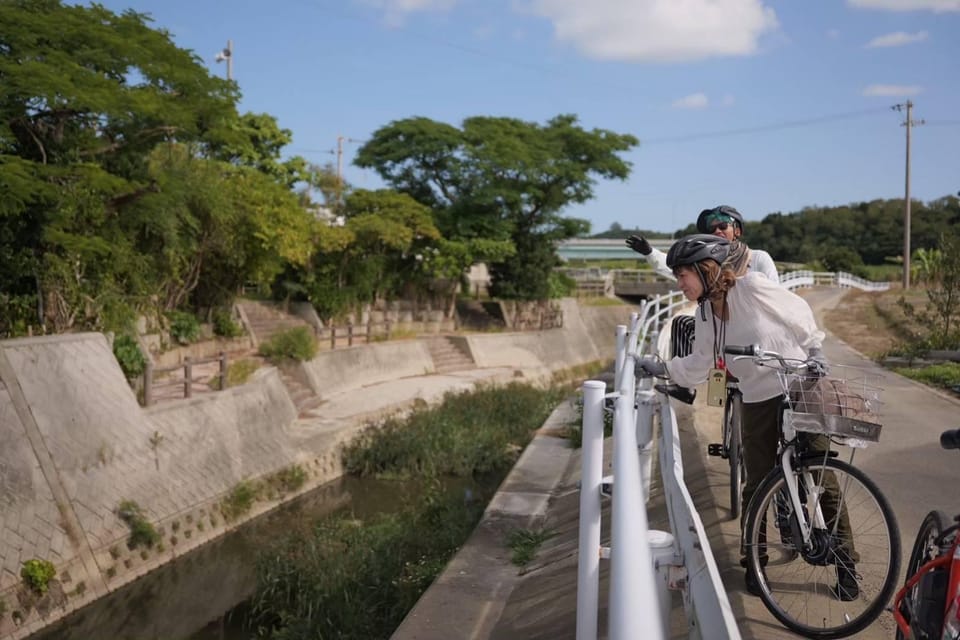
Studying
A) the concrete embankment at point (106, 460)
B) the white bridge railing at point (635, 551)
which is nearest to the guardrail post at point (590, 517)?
the white bridge railing at point (635, 551)

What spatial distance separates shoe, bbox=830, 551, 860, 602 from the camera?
3.04 m

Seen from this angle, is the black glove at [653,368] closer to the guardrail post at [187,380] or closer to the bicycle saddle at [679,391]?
the bicycle saddle at [679,391]

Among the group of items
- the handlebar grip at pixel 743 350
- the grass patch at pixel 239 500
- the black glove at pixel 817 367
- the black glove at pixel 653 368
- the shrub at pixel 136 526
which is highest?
the handlebar grip at pixel 743 350

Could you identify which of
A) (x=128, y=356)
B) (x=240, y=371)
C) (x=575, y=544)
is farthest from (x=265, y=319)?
(x=575, y=544)

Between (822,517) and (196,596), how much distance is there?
7.93 meters

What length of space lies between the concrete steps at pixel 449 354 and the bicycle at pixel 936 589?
21222mm

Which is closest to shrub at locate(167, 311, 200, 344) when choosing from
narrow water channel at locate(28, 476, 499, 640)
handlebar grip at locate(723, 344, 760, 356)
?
narrow water channel at locate(28, 476, 499, 640)

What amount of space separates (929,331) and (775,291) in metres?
12.5

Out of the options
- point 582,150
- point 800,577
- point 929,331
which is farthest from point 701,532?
point 582,150

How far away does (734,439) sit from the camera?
397 centimetres

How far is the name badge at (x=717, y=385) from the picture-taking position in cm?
354

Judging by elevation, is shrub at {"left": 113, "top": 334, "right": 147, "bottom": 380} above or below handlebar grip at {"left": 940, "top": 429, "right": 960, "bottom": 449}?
below

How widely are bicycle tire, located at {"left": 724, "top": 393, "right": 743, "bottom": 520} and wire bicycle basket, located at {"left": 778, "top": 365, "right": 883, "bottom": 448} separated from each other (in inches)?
30.8

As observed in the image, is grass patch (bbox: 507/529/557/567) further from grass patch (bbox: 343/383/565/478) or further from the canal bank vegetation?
grass patch (bbox: 343/383/565/478)
